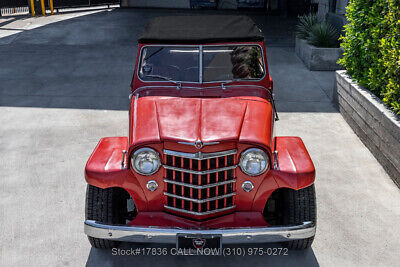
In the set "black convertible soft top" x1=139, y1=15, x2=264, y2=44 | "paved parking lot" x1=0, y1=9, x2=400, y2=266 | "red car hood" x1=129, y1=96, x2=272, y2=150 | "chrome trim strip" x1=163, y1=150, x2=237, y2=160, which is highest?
"black convertible soft top" x1=139, y1=15, x2=264, y2=44

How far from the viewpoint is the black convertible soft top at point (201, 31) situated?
15.1 ft

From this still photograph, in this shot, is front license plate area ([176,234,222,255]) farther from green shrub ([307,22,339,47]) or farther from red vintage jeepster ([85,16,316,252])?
green shrub ([307,22,339,47])

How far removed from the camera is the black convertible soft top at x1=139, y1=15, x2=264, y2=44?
4.60 metres

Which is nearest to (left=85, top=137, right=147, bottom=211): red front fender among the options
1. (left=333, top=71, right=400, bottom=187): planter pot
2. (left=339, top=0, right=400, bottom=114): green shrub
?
(left=333, top=71, right=400, bottom=187): planter pot

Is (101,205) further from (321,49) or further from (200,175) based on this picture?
(321,49)

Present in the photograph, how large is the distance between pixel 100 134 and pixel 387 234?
433 centimetres

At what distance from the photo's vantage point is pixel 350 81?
23.7ft

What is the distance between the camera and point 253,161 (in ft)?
12.2

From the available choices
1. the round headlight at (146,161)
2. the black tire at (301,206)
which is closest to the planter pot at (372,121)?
the black tire at (301,206)

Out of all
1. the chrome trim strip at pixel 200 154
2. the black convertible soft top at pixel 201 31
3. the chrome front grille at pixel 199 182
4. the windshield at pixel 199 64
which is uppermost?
the black convertible soft top at pixel 201 31

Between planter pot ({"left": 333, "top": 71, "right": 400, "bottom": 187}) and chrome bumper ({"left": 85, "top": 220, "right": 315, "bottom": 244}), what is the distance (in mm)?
2428

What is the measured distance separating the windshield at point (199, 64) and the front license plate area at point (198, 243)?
5.68 feet

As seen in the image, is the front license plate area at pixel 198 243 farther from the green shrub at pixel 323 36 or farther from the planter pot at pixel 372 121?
the green shrub at pixel 323 36

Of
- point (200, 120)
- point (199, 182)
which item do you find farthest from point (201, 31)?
point (199, 182)
